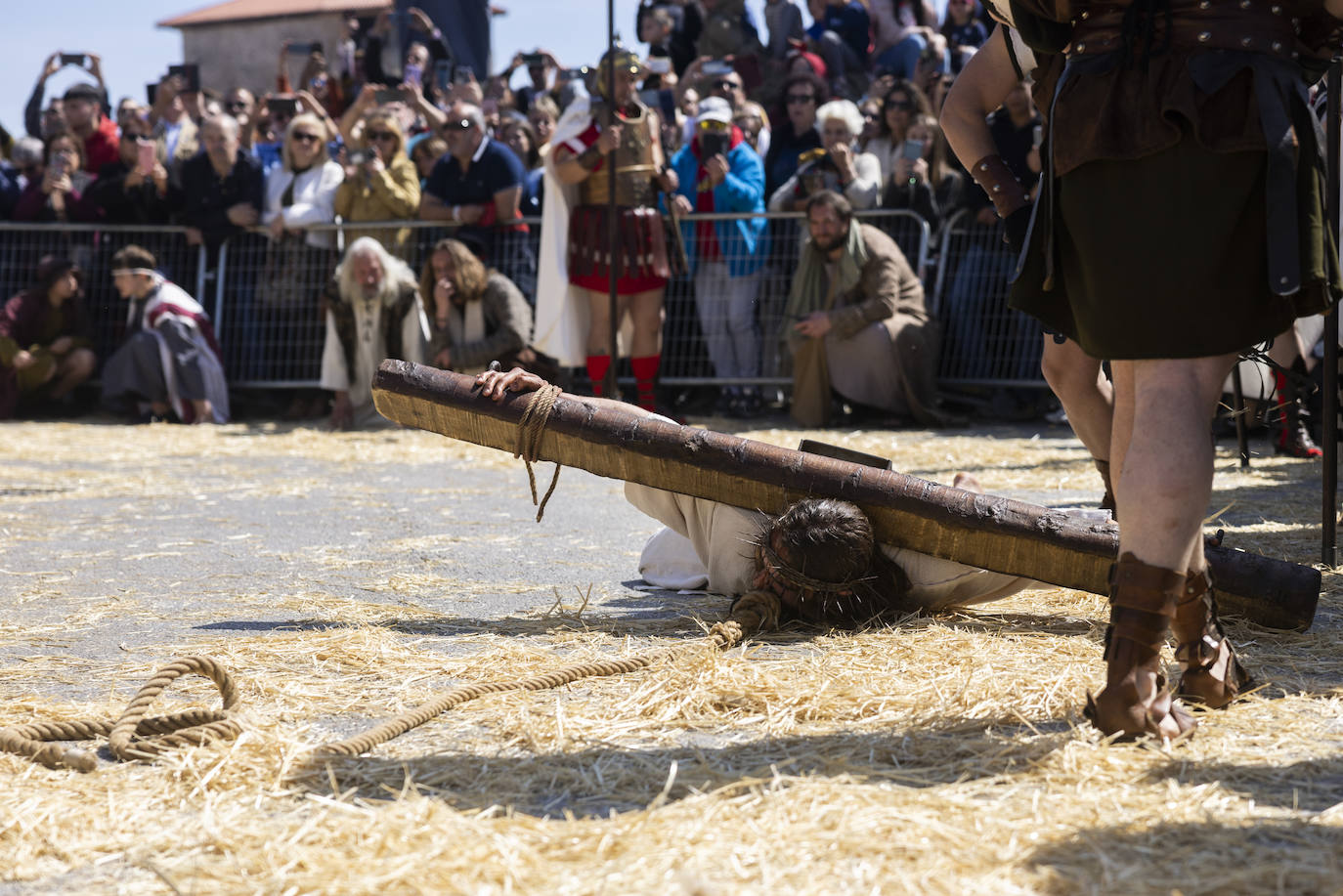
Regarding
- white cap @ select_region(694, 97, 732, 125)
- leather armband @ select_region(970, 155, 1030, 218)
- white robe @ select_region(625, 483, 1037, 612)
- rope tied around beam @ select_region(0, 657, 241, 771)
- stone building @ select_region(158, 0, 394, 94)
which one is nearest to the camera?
rope tied around beam @ select_region(0, 657, 241, 771)

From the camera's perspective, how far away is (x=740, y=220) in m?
9.45

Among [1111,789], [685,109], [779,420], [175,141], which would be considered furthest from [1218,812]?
[175,141]

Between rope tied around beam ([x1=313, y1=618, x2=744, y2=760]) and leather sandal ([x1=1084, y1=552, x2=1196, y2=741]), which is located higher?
leather sandal ([x1=1084, y1=552, x2=1196, y2=741])

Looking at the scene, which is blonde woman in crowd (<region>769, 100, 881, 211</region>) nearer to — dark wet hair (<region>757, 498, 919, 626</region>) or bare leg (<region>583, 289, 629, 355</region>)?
bare leg (<region>583, 289, 629, 355</region>)

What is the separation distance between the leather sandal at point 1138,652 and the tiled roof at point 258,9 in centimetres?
2381

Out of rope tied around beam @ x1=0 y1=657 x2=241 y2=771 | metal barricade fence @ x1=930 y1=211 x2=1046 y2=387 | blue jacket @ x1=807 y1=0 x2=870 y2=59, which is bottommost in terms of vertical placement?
rope tied around beam @ x1=0 y1=657 x2=241 y2=771

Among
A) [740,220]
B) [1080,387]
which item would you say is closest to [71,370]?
[740,220]

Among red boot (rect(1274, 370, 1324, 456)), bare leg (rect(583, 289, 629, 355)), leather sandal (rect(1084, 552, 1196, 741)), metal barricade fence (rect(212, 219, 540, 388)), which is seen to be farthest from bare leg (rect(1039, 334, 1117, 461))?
metal barricade fence (rect(212, 219, 540, 388))

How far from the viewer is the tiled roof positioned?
25109 mm

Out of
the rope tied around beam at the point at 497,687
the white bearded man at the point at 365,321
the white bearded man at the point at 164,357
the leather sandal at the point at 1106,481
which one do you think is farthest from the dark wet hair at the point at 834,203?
the rope tied around beam at the point at 497,687

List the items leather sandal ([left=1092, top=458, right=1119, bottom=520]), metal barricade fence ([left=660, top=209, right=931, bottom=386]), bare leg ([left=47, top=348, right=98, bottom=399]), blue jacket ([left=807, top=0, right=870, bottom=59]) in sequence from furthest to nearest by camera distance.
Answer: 1. blue jacket ([left=807, top=0, right=870, bottom=59])
2. bare leg ([left=47, top=348, right=98, bottom=399])
3. metal barricade fence ([left=660, top=209, right=931, bottom=386])
4. leather sandal ([left=1092, top=458, right=1119, bottom=520])

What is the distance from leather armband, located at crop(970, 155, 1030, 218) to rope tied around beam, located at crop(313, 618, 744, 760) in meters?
1.11

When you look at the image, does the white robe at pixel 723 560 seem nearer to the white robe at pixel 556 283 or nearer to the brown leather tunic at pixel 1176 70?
the brown leather tunic at pixel 1176 70

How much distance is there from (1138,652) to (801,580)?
3.72 ft
